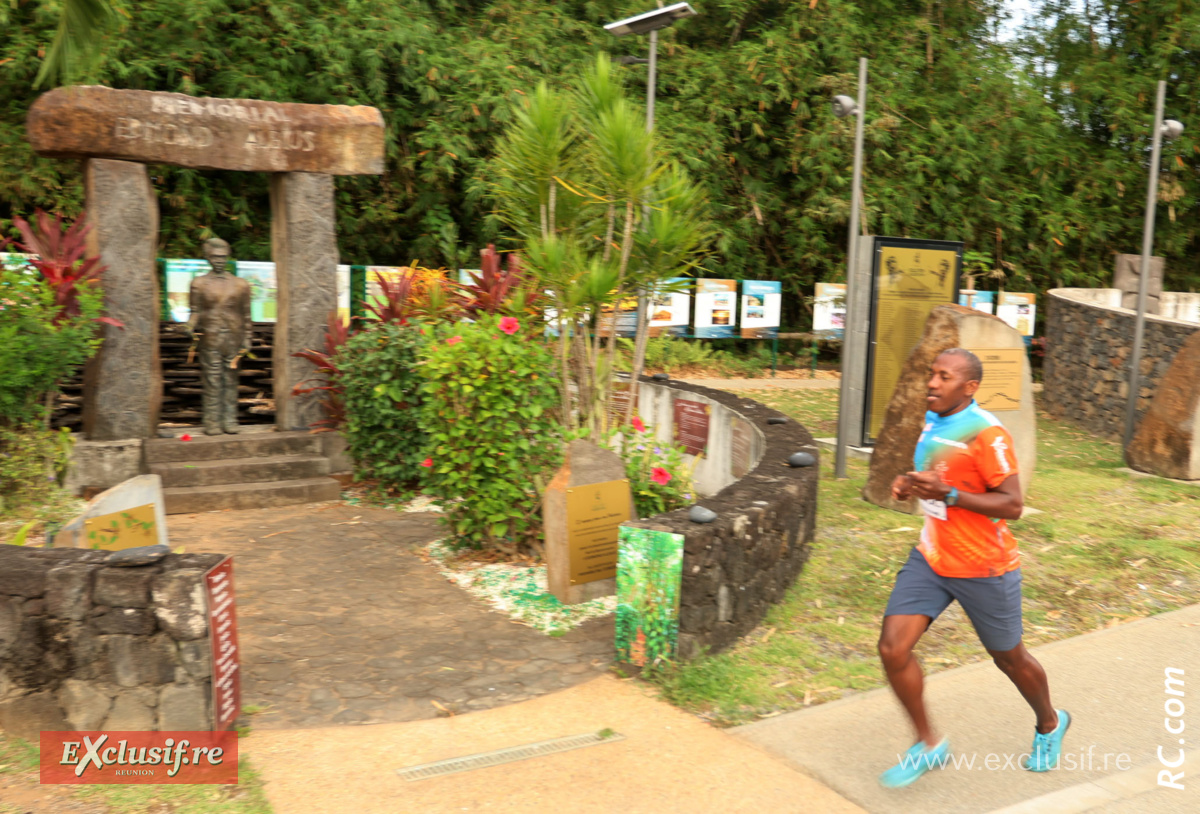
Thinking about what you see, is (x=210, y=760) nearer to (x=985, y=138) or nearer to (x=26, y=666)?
(x=26, y=666)

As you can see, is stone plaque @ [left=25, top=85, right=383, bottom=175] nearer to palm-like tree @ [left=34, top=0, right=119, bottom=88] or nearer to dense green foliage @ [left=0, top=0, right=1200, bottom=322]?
palm-like tree @ [left=34, top=0, right=119, bottom=88]

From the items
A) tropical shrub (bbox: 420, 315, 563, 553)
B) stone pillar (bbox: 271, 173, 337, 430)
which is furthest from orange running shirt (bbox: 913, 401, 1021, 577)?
stone pillar (bbox: 271, 173, 337, 430)

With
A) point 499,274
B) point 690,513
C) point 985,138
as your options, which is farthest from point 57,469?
point 985,138

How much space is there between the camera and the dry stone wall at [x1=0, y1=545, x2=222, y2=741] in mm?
4121

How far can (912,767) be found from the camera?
3932 mm

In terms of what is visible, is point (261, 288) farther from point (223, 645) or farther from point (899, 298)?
point (223, 645)

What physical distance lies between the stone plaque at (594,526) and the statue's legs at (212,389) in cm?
491

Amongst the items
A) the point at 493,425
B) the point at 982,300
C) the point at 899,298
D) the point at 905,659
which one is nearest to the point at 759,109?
the point at 982,300

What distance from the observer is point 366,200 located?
16281 millimetres

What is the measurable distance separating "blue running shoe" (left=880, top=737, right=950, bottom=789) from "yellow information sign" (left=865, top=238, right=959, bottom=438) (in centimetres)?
633

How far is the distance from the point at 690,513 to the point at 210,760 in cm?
246

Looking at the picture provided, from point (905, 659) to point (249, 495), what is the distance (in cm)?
658

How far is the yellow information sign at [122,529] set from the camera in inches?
195

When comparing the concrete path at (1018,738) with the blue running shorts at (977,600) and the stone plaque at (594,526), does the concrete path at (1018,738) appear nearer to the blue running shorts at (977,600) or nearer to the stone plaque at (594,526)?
the blue running shorts at (977,600)
